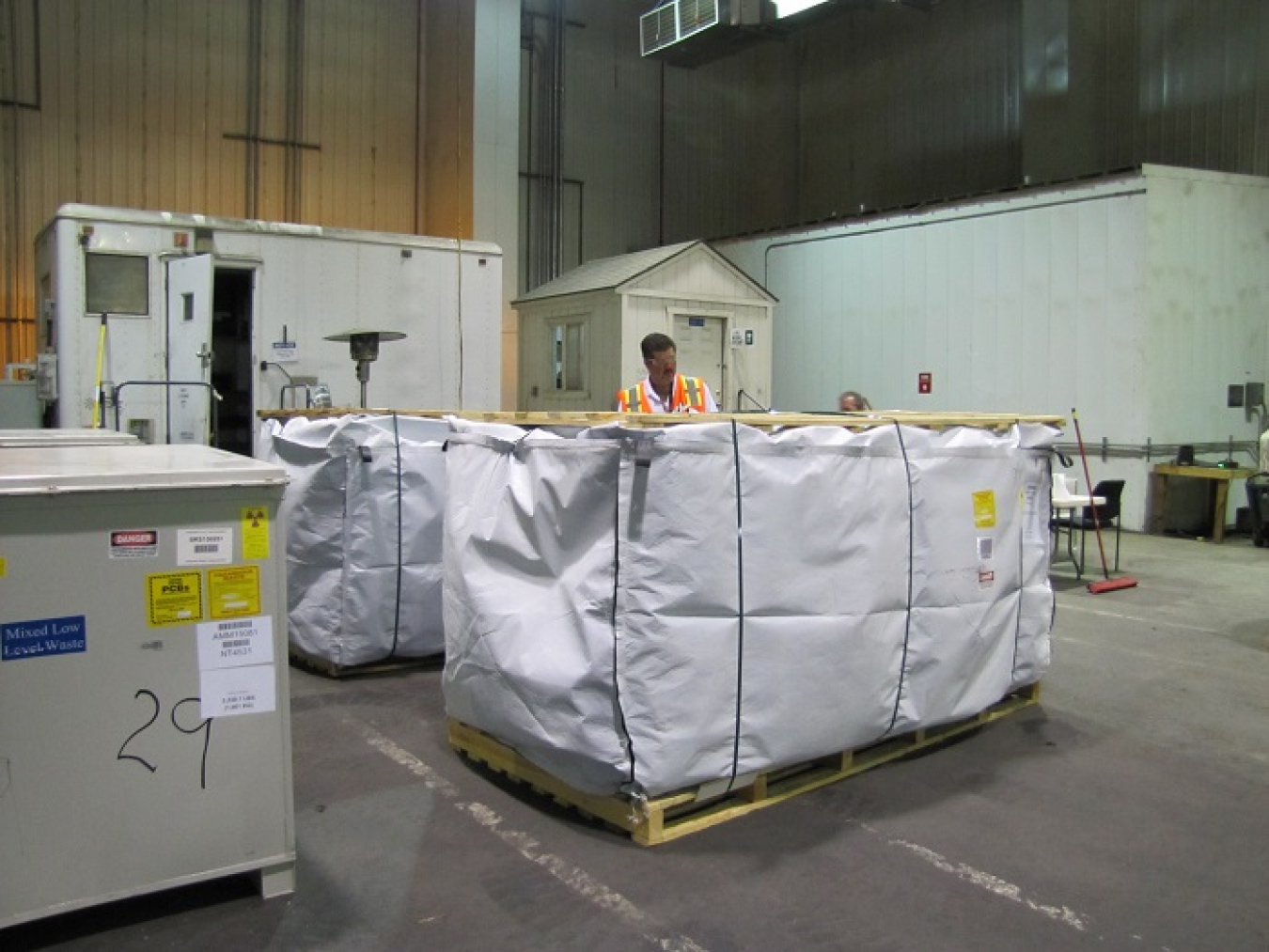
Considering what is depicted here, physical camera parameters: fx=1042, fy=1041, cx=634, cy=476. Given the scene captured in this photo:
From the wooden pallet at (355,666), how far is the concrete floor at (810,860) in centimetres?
58

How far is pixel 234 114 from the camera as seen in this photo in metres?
14.0

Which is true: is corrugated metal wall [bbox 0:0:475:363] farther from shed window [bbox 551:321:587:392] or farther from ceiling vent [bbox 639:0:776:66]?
ceiling vent [bbox 639:0:776:66]

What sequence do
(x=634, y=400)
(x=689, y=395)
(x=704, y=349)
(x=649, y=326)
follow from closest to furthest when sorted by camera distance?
(x=634, y=400), (x=689, y=395), (x=649, y=326), (x=704, y=349)

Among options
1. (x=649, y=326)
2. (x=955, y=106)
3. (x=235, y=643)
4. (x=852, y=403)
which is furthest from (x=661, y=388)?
(x=955, y=106)

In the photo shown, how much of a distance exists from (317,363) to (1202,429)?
907 cm

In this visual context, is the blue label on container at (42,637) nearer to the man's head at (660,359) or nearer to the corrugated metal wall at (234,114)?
the man's head at (660,359)

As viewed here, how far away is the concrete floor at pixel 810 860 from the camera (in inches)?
119

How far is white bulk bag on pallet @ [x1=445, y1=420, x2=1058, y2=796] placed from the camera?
3482 millimetres

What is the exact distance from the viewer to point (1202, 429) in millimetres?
11133

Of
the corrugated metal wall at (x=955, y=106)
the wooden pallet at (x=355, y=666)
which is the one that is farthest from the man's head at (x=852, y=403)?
the corrugated metal wall at (x=955, y=106)

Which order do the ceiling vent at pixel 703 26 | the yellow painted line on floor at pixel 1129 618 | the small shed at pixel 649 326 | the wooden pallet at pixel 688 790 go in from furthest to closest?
the ceiling vent at pixel 703 26
the small shed at pixel 649 326
the yellow painted line on floor at pixel 1129 618
the wooden pallet at pixel 688 790

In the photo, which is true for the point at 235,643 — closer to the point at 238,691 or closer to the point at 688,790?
the point at 238,691

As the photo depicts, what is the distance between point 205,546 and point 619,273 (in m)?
9.16

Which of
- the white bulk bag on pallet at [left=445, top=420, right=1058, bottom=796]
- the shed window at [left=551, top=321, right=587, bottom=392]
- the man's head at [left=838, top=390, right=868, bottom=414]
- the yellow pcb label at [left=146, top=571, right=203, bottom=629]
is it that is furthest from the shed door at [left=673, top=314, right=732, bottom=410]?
the yellow pcb label at [left=146, top=571, right=203, bottom=629]
